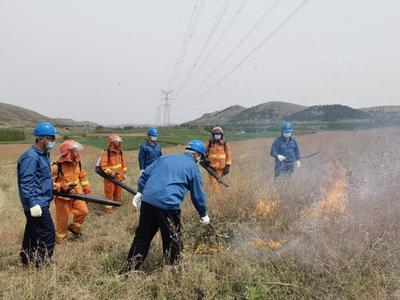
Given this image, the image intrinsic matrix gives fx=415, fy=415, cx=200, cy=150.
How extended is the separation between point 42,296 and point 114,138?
18.2 ft

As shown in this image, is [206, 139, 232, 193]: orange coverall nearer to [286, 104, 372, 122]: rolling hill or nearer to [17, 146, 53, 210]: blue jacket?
[17, 146, 53, 210]: blue jacket

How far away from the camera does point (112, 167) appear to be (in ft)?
29.3

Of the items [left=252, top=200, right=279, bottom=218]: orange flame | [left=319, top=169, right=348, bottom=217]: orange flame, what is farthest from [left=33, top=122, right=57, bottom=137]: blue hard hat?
[left=319, top=169, right=348, bottom=217]: orange flame

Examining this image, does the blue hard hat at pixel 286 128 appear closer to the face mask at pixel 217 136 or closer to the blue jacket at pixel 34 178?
the face mask at pixel 217 136

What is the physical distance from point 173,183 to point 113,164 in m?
4.67

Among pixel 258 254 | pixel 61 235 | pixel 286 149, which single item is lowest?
pixel 61 235

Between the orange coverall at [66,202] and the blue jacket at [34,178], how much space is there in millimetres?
1352

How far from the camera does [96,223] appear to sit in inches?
299

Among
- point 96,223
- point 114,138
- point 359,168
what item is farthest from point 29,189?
point 359,168

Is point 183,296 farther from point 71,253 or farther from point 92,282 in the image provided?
point 71,253

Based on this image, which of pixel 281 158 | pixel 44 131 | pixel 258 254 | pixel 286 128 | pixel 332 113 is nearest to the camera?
pixel 258 254

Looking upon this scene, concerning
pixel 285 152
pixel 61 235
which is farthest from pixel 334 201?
pixel 61 235

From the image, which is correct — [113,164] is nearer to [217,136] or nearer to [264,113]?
[217,136]

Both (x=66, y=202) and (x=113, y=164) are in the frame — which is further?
(x=113, y=164)
